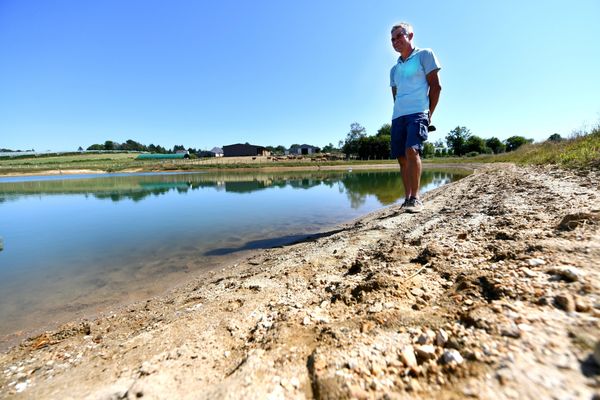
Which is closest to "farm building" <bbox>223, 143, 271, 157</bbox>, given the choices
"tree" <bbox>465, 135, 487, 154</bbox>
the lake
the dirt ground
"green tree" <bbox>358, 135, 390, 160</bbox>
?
"green tree" <bbox>358, 135, 390, 160</bbox>

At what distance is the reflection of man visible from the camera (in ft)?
14.8

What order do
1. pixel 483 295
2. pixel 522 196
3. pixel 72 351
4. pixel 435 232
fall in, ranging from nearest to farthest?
pixel 483 295 → pixel 72 351 → pixel 435 232 → pixel 522 196

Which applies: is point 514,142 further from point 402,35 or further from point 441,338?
point 441,338

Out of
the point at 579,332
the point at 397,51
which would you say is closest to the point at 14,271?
the point at 579,332

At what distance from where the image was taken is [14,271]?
209 inches

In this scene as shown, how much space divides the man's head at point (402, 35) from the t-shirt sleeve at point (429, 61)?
416 mm

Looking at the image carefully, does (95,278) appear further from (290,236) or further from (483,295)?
(483,295)

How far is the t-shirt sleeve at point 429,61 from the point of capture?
437cm

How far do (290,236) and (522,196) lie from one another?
4.86m

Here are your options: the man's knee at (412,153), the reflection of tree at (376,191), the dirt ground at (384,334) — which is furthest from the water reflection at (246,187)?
the dirt ground at (384,334)

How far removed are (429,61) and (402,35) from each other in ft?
2.40

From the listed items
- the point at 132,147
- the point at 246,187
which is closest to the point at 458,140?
the point at 246,187

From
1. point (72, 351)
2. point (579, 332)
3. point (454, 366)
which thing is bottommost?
point (72, 351)

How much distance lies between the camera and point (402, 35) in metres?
4.67
